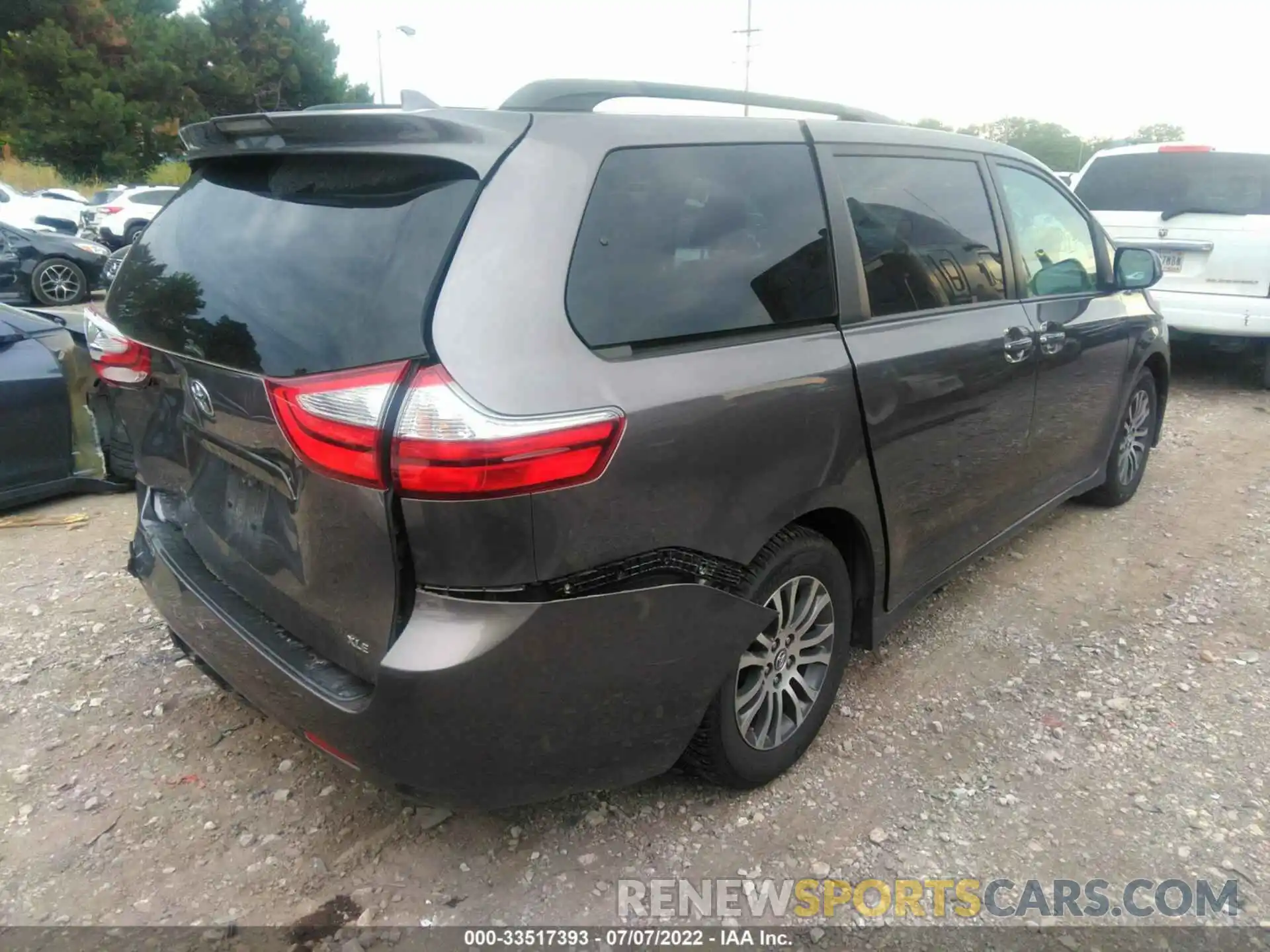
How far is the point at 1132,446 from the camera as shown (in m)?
4.71

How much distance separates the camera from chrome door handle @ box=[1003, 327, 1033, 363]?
3158mm

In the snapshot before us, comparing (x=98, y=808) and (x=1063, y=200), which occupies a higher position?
(x=1063, y=200)

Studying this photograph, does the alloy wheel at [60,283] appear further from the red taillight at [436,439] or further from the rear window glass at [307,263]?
the red taillight at [436,439]

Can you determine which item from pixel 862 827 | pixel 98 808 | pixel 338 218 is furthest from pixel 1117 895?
pixel 98 808

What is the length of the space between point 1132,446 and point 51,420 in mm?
5517

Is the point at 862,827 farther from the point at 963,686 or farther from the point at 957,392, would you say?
the point at 957,392

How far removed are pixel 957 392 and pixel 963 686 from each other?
1.04 m

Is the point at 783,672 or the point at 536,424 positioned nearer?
the point at 536,424

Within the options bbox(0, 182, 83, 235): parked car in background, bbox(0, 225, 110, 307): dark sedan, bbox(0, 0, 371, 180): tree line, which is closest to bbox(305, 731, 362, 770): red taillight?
bbox(0, 225, 110, 307): dark sedan

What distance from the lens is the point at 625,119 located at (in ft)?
6.99

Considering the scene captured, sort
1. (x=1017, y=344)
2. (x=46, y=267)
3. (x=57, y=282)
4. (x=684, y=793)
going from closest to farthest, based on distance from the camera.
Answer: (x=684, y=793), (x=1017, y=344), (x=46, y=267), (x=57, y=282)

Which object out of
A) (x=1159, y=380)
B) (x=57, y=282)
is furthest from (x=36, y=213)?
(x=1159, y=380)

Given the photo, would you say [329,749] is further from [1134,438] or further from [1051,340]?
[1134,438]

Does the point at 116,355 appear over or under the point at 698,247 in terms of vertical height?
under
